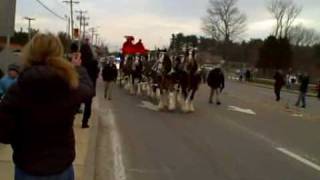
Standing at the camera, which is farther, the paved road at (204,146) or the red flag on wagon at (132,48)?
the red flag on wagon at (132,48)

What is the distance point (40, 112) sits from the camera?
402 cm

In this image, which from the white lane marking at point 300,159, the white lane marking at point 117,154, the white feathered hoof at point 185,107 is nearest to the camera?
the white lane marking at point 117,154

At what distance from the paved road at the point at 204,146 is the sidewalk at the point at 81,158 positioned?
8.8 inches

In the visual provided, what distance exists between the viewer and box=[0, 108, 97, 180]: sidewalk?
889cm

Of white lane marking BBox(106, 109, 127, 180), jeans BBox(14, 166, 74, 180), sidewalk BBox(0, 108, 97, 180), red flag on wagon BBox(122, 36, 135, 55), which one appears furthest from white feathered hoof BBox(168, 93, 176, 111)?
jeans BBox(14, 166, 74, 180)

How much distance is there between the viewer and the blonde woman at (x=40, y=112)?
3.99 m

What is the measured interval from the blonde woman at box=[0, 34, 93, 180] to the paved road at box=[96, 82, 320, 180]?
18.6ft

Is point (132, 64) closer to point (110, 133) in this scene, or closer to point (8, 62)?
point (110, 133)

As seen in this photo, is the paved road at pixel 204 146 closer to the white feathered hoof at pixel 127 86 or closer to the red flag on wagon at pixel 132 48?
the white feathered hoof at pixel 127 86

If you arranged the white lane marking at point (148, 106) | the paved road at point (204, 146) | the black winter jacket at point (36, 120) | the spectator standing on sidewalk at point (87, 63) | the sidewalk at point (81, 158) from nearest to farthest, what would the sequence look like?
the black winter jacket at point (36, 120)
the sidewalk at point (81, 158)
the paved road at point (204, 146)
the spectator standing on sidewalk at point (87, 63)
the white lane marking at point (148, 106)

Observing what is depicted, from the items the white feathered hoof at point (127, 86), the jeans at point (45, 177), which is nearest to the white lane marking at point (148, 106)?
the white feathered hoof at point (127, 86)

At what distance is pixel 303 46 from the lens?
132m

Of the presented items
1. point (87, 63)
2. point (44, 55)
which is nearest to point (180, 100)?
point (87, 63)

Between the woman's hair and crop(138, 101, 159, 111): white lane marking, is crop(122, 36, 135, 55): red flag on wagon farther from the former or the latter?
the woman's hair
